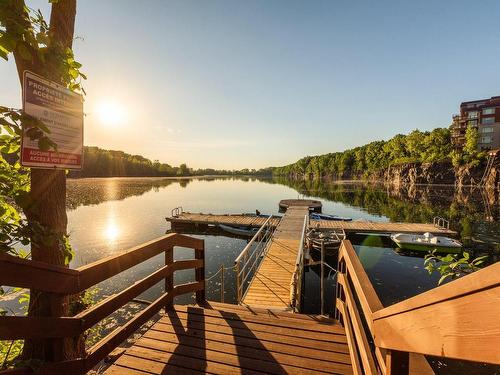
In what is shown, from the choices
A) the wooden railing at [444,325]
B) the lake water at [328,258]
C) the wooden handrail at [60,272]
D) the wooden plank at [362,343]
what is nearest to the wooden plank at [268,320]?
the wooden plank at [362,343]

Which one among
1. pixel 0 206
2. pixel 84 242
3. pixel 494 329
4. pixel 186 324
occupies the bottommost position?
pixel 84 242

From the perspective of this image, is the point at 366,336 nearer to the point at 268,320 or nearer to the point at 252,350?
the point at 252,350

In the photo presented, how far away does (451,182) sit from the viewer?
83000mm

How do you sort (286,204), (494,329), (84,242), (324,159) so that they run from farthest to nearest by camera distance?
(324,159), (286,204), (84,242), (494,329)

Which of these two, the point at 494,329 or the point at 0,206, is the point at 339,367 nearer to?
the point at 494,329

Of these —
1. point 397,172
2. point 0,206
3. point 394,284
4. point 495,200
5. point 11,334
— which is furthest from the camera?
point 397,172

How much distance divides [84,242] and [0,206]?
29.2 m

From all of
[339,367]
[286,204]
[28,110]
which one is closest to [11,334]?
[28,110]

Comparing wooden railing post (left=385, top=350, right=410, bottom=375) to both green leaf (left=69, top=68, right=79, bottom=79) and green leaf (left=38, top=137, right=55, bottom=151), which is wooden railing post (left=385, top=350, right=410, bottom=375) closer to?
green leaf (left=38, top=137, right=55, bottom=151)

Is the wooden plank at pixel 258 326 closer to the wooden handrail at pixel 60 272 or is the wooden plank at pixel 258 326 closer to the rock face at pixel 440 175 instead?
the wooden handrail at pixel 60 272

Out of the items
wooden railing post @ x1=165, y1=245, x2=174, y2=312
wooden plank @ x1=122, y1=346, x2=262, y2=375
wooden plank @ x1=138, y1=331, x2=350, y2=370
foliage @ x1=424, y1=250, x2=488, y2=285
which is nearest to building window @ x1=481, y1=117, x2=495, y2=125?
foliage @ x1=424, y1=250, x2=488, y2=285

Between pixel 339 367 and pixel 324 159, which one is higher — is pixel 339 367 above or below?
below

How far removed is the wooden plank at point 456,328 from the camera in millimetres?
888

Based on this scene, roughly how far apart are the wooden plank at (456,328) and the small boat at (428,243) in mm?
23222
